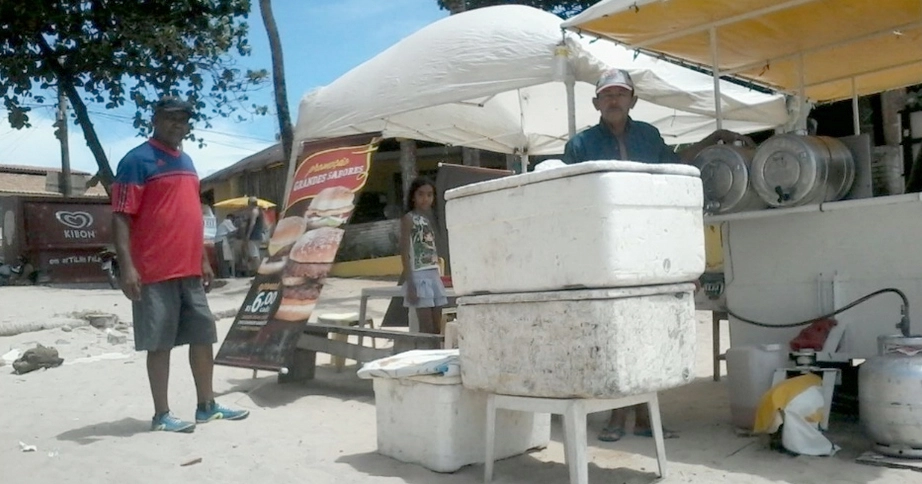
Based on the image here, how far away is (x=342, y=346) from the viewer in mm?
6219

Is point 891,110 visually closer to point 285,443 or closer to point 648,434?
point 648,434

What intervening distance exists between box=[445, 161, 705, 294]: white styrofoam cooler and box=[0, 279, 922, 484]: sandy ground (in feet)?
3.30

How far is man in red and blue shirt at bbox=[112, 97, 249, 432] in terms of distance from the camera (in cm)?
471

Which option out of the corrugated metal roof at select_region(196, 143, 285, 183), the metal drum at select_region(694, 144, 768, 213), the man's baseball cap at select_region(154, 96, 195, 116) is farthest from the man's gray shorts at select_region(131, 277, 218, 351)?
the corrugated metal roof at select_region(196, 143, 285, 183)

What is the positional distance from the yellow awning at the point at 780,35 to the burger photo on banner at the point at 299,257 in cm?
203

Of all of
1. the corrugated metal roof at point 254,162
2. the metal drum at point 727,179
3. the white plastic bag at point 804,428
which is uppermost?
the corrugated metal roof at point 254,162

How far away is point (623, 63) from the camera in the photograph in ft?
21.2

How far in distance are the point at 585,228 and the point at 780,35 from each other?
9.75 feet

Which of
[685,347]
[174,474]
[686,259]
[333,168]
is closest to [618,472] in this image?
[685,347]

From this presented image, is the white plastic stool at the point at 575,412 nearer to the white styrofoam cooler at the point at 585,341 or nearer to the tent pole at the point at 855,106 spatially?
the white styrofoam cooler at the point at 585,341

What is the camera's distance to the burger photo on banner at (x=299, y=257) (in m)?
6.04

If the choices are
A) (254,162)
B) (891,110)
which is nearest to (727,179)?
(891,110)

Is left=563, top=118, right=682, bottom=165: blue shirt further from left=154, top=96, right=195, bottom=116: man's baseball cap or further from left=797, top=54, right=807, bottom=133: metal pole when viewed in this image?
left=154, top=96, right=195, bottom=116: man's baseball cap

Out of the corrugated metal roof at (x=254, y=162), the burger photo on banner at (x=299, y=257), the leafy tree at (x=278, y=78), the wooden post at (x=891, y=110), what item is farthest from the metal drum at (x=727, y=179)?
the corrugated metal roof at (x=254, y=162)
